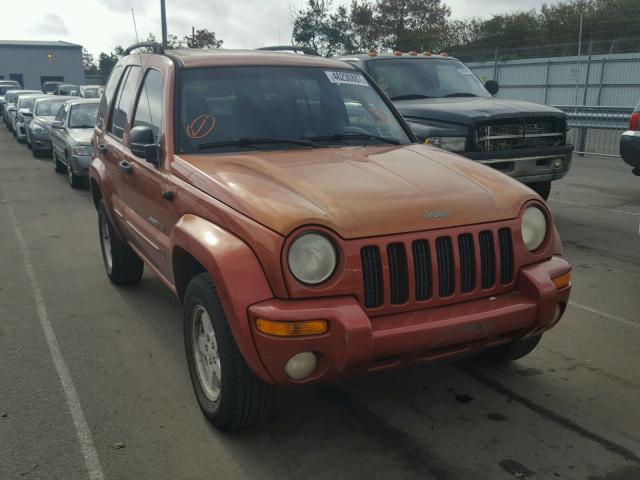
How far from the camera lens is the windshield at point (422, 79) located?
8969 millimetres

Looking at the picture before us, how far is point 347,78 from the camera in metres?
4.82

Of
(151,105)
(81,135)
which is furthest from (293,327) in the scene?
(81,135)

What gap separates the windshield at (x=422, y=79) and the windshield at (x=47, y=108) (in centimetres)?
1209

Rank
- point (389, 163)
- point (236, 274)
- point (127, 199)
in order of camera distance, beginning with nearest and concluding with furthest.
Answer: point (236, 274) < point (389, 163) < point (127, 199)

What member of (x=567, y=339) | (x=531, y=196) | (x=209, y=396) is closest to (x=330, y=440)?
(x=209, y=396)

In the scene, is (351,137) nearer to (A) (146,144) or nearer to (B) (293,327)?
(A) (146,144)

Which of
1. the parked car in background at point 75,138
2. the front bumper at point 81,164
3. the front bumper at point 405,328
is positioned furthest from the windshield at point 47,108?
the front bumper at point 405,328

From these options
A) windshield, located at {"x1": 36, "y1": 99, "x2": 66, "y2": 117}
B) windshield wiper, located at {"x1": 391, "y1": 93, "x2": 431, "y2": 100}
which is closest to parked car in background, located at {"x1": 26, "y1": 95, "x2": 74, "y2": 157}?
windshield, located at {"x1": 36, "y1": 99, "x2": 66, "y2": 117}

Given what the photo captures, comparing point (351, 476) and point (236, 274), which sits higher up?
point (236, 274)

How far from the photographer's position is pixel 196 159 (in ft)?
12.8

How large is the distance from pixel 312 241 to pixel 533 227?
1252 mm

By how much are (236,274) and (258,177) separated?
70cm

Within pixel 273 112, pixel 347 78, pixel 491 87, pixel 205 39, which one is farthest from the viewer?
pixel 205 39

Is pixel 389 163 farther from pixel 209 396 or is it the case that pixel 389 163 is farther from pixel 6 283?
pixel 6 283
